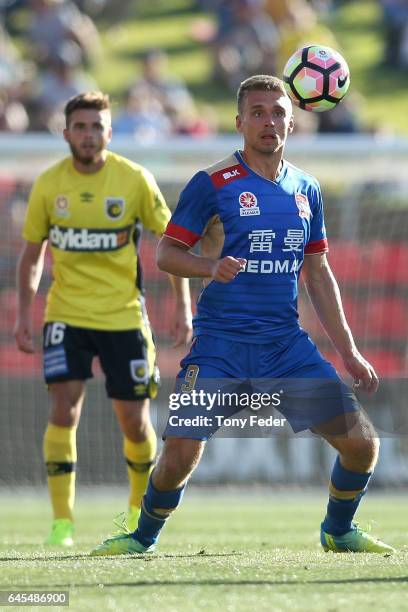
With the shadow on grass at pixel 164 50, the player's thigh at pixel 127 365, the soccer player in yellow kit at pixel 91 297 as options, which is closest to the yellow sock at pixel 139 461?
the soccer player in yellow kit at pixel 91 297

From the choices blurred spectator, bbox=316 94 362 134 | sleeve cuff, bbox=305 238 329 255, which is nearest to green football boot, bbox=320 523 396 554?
sleeve cuff, bbox=305 238 329 255

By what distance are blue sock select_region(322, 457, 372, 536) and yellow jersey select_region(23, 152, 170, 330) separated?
200 centimetres

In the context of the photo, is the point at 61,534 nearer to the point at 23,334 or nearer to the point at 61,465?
the point at 61,465

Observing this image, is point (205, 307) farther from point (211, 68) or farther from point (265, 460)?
point (211, 68)

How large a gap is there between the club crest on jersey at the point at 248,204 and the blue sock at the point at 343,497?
1.32 meters

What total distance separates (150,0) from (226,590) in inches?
906

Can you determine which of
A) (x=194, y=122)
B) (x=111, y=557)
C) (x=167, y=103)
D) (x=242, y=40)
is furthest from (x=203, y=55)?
(x=111, y=557)

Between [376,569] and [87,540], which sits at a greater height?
[376,569]

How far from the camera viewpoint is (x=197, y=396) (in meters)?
6.41

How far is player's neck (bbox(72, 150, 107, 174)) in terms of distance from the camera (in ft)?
27.5

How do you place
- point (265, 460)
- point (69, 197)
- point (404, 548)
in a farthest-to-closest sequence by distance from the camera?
point (265, 460) < point (69, 197) < point (404, 548)

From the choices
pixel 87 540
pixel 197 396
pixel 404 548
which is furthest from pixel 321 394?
pixel 87 540

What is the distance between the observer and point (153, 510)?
266 inches

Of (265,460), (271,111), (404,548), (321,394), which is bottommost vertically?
(265,460)
